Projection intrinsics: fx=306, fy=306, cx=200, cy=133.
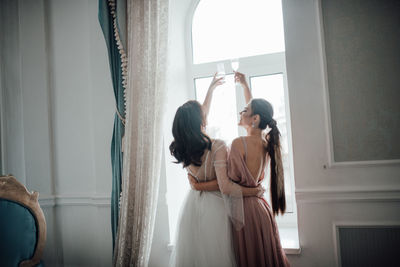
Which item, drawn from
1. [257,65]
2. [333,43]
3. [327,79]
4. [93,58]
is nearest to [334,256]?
[327,79]

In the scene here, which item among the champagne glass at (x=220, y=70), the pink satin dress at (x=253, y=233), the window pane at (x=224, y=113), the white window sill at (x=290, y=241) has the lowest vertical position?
the white window sill at (x=290, y=241)

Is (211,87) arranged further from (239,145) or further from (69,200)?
(69,200)

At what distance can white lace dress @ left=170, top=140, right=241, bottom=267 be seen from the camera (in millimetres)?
1735

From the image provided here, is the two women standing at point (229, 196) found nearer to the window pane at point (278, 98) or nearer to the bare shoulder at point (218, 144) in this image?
the bare shoulder at point (218, 144)

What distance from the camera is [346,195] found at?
5.91 ft

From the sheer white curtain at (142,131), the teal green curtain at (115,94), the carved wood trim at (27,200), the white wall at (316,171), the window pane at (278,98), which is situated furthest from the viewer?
the window pane at (278,98)

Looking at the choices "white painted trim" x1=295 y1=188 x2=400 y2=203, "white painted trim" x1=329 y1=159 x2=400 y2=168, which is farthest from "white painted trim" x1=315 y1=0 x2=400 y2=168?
"white painted trim" x1=295 y1=188 x2=400 y2=203

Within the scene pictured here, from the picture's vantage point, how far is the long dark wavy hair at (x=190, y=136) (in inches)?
71.0

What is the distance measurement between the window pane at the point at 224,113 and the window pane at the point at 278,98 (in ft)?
0.64

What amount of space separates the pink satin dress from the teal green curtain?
0.86 meters

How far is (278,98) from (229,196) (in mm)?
992

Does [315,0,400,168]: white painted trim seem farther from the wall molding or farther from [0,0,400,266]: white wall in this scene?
the wall molding

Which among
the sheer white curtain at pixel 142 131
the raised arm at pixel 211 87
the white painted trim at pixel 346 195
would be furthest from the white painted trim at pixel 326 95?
the sheer white curtain at pixel 142 131

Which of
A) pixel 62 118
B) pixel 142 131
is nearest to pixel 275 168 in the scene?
pixel 142 131
